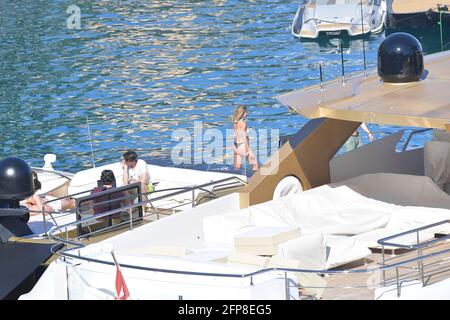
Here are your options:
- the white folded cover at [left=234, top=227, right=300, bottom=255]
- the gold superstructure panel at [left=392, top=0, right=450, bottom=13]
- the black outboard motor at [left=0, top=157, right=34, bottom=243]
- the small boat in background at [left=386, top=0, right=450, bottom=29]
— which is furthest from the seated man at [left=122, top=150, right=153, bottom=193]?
the gold superstructure panel at [left=392, top=0, right=450, bottom=13]

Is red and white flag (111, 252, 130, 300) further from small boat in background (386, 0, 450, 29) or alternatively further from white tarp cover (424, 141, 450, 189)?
small boat in background (386, 0, 450, 29)

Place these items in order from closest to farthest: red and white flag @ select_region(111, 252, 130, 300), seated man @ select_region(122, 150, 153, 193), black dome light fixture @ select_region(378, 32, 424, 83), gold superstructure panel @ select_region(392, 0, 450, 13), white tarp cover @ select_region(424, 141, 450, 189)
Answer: red and white flag @ select_region(111, 252, 130, 300) < black dome light fixture @ select_region(378, 32, 424, 83) < white tarp cover @ select_region(424, 141, 450, 189) < seated man @ select_region(122, 150, 153, 193) < gold superstructure panel @ select_region(392, 0, 450, 13)

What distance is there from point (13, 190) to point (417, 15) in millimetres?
31520

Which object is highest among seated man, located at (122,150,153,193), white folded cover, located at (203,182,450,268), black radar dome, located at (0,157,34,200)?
black radar dome, located at (0,157,34,200)

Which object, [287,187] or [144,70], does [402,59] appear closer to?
[287,187]

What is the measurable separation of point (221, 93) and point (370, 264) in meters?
24.7

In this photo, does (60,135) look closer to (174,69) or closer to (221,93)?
(221,93)

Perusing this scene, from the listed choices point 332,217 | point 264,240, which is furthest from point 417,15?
point 264,240

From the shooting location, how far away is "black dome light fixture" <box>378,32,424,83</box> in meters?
12.9

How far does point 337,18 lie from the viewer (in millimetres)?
43344

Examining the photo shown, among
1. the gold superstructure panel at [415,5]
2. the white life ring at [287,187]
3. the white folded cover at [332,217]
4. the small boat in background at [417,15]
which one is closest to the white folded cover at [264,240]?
the white folded cover at [332,217]

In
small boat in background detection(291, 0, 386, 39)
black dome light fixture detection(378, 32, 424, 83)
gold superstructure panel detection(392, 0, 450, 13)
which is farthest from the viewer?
gold superstructure panel detection(392, 0, 450, 13)

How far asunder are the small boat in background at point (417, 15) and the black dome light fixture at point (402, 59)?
1184 inches

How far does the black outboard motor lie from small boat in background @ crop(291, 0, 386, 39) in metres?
29.8
